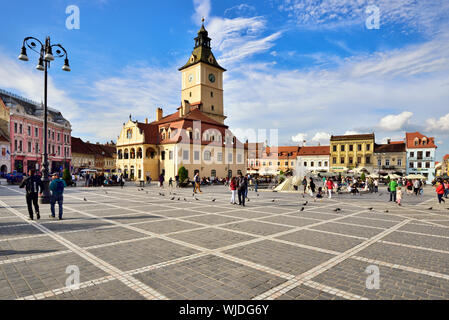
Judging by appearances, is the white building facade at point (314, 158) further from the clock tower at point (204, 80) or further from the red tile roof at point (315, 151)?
the clock tower at point (204, 80)

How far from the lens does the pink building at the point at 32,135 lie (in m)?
45.1

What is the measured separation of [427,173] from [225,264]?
7059cm

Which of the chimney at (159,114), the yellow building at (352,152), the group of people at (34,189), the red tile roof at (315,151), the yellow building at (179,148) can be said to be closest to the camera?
the group of people at (34,189)

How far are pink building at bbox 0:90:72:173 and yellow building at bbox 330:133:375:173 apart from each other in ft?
207

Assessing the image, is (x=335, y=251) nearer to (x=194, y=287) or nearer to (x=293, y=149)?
(x=194, y=287)

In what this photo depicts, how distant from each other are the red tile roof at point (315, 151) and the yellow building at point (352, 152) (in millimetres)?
2877

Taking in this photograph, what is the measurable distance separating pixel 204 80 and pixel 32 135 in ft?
119

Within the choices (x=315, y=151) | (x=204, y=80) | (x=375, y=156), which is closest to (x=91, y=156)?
(x=204, y=80)

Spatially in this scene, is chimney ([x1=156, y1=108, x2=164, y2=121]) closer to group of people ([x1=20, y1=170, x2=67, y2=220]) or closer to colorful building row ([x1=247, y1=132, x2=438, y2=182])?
colorful building row ([x1=247, y1=132, x2=438, y2=182])

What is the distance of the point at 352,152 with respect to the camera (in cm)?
6256

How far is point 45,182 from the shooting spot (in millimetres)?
13523

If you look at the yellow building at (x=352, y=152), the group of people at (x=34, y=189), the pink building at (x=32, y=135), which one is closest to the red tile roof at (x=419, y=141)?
the yellow building at (x=352, y=152)

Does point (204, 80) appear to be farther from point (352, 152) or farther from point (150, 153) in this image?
point (352, 152)
